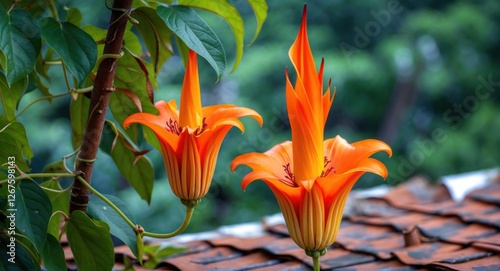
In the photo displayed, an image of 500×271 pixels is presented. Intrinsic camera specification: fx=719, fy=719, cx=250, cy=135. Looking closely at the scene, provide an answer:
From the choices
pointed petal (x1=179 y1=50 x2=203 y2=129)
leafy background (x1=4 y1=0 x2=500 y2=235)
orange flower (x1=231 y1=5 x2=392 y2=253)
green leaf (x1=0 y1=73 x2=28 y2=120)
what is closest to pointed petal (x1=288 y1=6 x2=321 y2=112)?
orange flower (x1=231 y1=5 x2=392 y2=253)

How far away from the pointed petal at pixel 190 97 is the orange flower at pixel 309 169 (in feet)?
0.28

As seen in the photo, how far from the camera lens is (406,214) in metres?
1.35

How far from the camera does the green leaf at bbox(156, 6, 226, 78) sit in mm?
764

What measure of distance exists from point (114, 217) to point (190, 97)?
6.8 inches

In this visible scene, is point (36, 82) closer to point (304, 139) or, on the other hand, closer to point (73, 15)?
point (73, 15)

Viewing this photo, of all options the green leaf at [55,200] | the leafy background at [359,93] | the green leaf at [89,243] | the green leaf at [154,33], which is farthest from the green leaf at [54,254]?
the leafy background at [359,93]

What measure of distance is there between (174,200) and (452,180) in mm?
1988

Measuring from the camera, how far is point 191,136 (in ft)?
2.55

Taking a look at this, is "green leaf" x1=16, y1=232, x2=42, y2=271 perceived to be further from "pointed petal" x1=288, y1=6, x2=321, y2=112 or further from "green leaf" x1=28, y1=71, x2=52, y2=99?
"pointed petal" x1=288, y1=6, x2=321, y2=112

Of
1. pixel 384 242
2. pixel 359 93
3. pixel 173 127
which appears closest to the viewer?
pixel 173 127

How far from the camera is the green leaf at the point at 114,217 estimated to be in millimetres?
812

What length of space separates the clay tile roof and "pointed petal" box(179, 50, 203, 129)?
26 cm

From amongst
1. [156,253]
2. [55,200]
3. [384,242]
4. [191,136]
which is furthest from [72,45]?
[384,242]

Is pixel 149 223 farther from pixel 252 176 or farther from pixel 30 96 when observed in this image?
pixel 252 176
